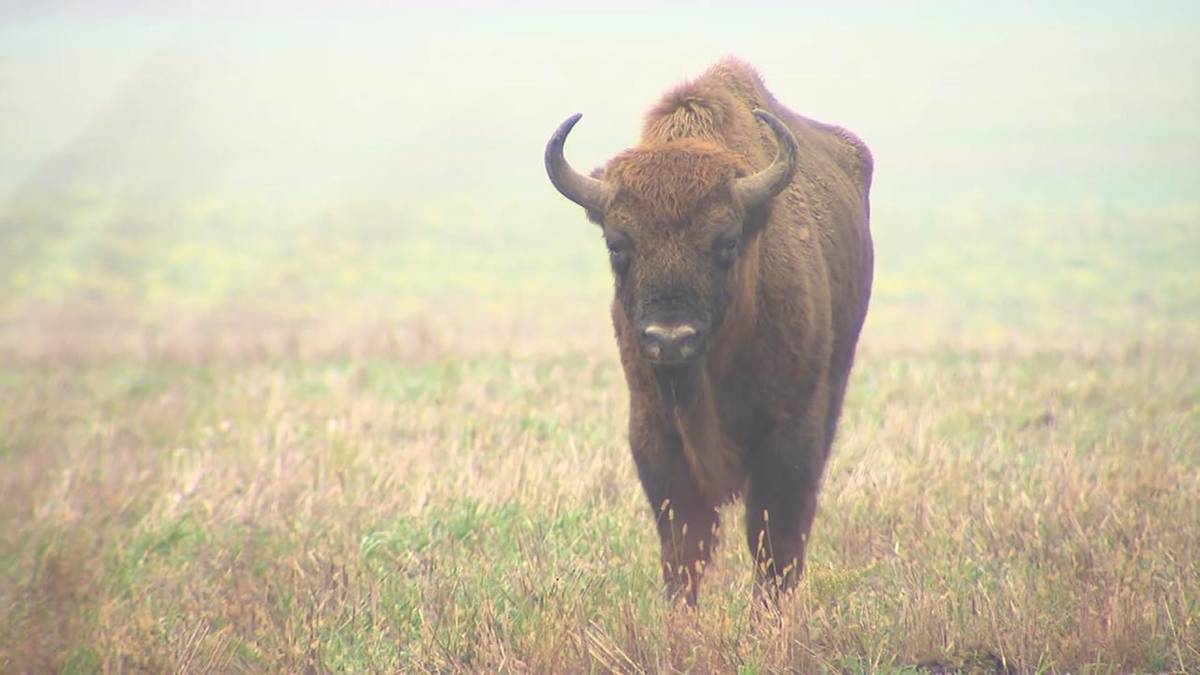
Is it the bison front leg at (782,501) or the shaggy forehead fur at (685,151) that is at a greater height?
the shaggy forehead fur at (685,151)

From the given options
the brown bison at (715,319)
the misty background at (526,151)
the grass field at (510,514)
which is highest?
the brown bison at (715,319)

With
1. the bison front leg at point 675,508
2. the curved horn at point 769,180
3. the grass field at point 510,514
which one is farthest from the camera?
the bison front leg at point 675,508

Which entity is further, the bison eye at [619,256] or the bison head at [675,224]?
the bison eye at [619,256]

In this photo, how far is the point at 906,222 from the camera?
49.2m

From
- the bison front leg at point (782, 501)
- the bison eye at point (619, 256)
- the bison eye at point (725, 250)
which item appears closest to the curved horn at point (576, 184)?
the bison eye at point (619, 256)

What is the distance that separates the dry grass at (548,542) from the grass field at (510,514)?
21mm

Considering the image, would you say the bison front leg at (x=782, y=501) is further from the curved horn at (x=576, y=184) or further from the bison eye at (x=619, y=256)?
the curved horn at (x=576, y=184)

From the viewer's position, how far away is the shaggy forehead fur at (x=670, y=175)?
547 cm

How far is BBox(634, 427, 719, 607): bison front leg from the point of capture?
592cm

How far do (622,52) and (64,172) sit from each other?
84842mm

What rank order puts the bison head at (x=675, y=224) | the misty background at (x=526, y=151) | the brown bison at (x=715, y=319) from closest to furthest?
the misty background at (x=526, y=151), the bison head at (x=675, y=224), the brown bison at (x=715, y=319)

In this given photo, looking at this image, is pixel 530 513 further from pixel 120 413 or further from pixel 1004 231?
pixel 1004 231

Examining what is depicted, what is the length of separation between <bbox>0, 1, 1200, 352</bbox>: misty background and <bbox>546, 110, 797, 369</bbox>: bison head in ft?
2.20

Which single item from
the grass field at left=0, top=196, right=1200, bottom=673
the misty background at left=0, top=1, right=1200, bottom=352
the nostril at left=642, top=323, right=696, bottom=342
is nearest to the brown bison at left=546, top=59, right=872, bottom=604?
the nostril at left=642, top=323, right=696, bottom=342
